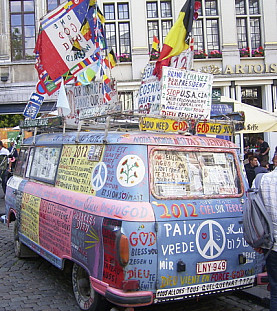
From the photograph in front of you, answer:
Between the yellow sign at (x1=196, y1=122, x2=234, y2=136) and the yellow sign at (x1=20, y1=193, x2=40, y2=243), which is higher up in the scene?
the yellow sign at (x1=196, y1=122, x2=234, y2=136)

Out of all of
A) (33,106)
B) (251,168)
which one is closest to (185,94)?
(33,106)

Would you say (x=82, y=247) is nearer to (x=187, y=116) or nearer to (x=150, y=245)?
(x=150, y=245)

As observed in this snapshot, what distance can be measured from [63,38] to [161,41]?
11040 millimetres

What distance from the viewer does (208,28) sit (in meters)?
18.6

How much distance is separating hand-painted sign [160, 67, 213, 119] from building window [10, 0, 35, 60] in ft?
49.7

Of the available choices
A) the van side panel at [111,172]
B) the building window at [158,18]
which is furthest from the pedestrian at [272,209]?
the building window at [158,18]

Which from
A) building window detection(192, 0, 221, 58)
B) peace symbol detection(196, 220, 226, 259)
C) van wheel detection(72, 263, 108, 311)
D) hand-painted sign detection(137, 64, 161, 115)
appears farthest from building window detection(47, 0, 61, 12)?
peace symbol detection(196, 220, 226, 259)

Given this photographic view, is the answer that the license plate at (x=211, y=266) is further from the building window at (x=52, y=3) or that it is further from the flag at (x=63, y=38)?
the building window at (x=52, y=3)

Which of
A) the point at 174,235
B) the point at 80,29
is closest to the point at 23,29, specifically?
the point at 80,29

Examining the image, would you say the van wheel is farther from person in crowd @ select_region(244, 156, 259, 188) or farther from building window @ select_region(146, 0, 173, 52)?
building window @ select_region(146, 0, 173, 52)

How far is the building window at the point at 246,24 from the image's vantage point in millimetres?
18562

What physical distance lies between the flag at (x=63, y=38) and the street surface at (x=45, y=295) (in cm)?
366

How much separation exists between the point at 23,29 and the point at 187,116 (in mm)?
15827

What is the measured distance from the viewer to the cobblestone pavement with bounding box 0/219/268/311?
464 centimetres
